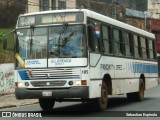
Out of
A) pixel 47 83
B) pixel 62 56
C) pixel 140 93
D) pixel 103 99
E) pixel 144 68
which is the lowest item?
pixel 140 93

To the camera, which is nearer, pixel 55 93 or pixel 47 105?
pixel 55 93

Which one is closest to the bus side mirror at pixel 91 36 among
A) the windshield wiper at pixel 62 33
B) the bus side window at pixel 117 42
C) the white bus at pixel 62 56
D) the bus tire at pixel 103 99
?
the white bus at pixel 62 56

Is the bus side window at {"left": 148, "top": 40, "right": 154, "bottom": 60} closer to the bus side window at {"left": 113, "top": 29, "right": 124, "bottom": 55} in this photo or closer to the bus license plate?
the bus side window at {"left": 113, "top": 29, "right": 124, "bottom": 55}

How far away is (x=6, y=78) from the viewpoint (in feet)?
92.6

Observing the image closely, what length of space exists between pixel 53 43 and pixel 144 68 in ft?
27.6

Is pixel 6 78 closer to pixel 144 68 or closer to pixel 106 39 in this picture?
pixel 144 68

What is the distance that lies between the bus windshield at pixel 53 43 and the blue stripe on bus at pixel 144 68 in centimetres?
594

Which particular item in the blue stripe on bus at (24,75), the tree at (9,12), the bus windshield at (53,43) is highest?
the tree at (9,12)

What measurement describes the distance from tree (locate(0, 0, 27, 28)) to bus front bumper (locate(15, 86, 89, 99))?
6949 cm

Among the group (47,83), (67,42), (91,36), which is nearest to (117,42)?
(91,36)

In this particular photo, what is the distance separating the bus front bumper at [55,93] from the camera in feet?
47.1

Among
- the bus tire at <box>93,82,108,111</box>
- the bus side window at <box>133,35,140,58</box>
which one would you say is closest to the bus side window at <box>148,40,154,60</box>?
the bus side window at <box>133,35,140,58</box>

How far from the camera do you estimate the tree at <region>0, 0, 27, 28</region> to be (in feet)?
277

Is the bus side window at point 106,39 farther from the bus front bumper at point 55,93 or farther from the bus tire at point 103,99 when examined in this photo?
the bus front bumper at point 55,93
